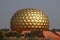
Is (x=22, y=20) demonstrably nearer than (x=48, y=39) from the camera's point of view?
No

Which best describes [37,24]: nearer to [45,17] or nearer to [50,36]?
[45,17]

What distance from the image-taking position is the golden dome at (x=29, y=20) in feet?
117

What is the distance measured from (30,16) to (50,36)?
7.97m

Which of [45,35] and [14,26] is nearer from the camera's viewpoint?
[45,35]

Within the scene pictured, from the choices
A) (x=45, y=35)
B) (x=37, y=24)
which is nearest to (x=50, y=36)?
(x=45, y=35)

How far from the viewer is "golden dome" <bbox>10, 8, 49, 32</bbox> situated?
35.5 meters

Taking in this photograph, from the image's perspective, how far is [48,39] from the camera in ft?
88.7

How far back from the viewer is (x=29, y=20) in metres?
35.6

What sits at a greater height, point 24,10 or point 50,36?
point 24,10

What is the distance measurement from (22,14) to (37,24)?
2225 mm

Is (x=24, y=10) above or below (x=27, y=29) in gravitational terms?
above

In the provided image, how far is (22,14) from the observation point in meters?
36.0

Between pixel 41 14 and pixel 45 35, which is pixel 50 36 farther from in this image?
pixel 41 14

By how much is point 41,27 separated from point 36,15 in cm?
158
